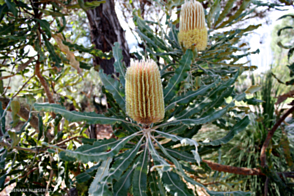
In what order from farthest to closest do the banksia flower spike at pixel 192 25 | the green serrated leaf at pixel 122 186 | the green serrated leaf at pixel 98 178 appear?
1. the banksia flower spike at pixel 192 25
2. the green serrated leaf at pixel 122 186
3. the green serrated leaf at pixel 98 178

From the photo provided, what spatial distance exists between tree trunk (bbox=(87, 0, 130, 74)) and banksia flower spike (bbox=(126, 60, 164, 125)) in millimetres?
610

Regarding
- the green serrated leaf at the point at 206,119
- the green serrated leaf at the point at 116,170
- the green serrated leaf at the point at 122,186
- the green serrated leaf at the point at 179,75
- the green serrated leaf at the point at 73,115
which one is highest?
the green serrated leaf at the point at 179,75

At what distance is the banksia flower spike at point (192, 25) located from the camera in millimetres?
713

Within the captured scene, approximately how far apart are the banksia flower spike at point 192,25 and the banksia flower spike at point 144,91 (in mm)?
256

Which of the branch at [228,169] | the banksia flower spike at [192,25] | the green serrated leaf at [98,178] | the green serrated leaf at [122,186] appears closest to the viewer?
the green serrated leaf at [98,178]

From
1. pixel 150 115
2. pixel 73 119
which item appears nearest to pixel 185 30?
pixel 150 115

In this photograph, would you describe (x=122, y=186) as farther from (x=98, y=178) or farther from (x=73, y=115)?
(x=73, y=115)

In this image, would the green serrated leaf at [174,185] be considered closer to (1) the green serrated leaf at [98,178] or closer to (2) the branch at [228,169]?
(1) the green serrated leaf at [98,178]

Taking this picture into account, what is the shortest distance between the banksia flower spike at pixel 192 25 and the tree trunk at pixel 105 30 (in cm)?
48

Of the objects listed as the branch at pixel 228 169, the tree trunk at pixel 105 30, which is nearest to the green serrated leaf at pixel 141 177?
the branch at pixel 228 169

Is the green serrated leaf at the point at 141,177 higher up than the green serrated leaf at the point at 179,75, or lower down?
lower down

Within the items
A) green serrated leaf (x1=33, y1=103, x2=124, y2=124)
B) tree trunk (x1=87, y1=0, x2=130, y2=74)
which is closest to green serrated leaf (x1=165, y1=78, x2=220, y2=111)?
green serrated leaf (x1=33, y1=103, x2=124, y2=124)

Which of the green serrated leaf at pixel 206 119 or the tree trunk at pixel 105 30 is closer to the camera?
the green serrated leaf at pixel 206 119

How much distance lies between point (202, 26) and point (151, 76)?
35 cm
